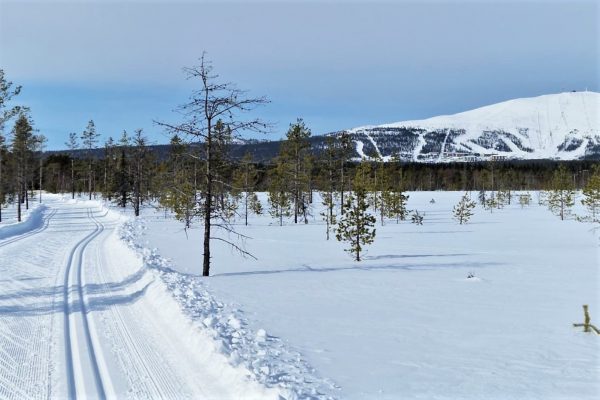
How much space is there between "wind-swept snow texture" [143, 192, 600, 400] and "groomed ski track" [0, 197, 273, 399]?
0.76 metres

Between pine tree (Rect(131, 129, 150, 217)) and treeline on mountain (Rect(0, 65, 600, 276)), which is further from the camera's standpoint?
pine tree (Rect(131, 129, 150, 217))

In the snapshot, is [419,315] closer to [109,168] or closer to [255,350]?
[255,350]

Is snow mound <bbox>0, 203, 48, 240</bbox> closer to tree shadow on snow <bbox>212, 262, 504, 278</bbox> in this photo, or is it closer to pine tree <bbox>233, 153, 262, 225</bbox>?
pine tree <bbox>233, 153, 262, 225</bbox>

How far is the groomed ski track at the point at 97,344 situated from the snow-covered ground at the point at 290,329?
31mm

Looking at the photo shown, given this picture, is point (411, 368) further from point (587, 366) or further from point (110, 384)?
point (110, 384)

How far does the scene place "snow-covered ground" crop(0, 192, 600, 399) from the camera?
6.70 meters

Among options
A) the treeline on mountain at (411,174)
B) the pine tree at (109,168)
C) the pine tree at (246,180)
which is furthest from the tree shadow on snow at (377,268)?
the pine tree at (109,168)

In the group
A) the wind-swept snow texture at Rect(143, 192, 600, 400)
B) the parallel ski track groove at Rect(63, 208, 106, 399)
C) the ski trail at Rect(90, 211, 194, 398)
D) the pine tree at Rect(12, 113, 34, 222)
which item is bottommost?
the wind-swept snow texture at Rect(143, 192, 600, 400)

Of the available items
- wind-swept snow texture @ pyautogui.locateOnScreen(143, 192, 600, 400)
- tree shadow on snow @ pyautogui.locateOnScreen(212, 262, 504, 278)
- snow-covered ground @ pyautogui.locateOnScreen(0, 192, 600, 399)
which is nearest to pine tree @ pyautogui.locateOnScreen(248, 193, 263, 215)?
wind-swept snow texture @ pyautogui.locateOnScreen(143, 192, 600, 400)

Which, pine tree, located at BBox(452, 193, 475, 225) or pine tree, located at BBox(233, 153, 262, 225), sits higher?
pine tree, located at BBox(233, 153, 262, 225)

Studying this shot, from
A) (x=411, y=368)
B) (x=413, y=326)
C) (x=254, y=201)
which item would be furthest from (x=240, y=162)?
(x=254, y=201)

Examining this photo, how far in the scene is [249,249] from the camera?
86.5 feet

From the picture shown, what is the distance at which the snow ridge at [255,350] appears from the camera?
6.42 meters

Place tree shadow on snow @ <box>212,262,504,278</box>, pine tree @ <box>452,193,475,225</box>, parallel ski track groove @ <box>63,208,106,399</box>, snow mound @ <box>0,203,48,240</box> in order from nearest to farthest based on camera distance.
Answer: parallel ski track groove @ <box>63,208,106,399</box> < tree shadow on snow @ <box>212,262,504,278</box> < snow mound @ <box>0,203,48,240</box> < pine tree @ <box>452,193,475,225</box>
